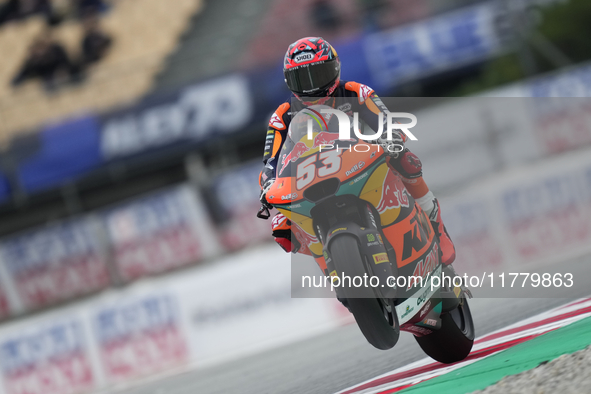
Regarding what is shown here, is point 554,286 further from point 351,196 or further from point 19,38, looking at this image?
point 19,38

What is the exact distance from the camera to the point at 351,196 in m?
3.77

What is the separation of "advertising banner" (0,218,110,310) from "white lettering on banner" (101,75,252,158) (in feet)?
7.98

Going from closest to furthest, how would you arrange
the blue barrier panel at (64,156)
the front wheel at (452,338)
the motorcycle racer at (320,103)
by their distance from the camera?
the motorcycle racer at (320,103) < the front wheel at (452,338) < the blue barrier panel at (64,156)

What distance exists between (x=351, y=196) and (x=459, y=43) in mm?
10029

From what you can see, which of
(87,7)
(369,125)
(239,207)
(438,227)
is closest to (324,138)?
(369,125)

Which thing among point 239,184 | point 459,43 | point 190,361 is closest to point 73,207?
point 239,184

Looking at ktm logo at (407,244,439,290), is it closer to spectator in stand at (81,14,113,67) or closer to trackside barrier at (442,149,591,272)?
trackside barrier at (442,149,591,272)

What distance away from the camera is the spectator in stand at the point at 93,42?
1814cm

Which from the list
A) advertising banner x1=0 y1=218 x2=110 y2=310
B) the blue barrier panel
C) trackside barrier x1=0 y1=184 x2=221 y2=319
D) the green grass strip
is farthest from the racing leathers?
the blue barrier panel

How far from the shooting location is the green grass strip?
145 inches

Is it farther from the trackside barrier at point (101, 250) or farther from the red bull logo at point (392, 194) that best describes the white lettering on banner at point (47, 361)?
the red bull logo at point (392, 194)

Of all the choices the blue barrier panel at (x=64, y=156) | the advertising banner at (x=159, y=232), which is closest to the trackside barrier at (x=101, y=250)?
the advertising banner at (x=159, y=232)

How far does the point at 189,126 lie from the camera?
13664 mm

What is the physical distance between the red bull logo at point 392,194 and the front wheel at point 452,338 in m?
0.80
